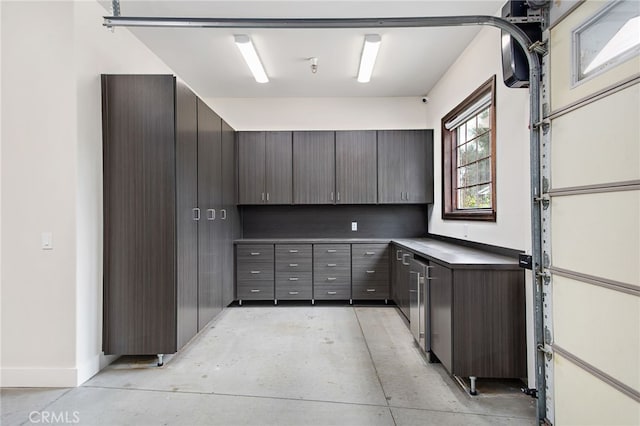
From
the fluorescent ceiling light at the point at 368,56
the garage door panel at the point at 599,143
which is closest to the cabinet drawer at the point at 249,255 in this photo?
the fluorescent ceiling light at the point at 368,56

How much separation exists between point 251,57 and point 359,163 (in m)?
2.04

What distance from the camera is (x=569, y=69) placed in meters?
1.87

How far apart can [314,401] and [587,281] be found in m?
1.78

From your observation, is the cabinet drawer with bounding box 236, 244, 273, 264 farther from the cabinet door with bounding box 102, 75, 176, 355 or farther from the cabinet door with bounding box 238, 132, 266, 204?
the cabinet door with bounding box 102, 75, 176, 355

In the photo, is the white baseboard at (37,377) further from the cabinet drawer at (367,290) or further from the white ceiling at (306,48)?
the cabinet drawer at (367,290)

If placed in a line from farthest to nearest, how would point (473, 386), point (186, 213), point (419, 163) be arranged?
point (419, 163) → point (186, 213) → point (473, 386)

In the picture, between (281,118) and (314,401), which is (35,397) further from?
(281,118)

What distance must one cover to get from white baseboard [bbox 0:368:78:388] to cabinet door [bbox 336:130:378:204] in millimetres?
3644

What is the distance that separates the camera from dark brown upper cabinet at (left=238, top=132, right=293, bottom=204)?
5016 mm

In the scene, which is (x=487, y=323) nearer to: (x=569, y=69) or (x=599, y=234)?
(x=599, y=234)

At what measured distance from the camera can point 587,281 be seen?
1.75 meters

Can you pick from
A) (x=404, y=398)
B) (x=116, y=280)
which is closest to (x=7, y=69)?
(x=116, y=280)

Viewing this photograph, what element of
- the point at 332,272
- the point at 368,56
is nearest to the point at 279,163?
the point at 332,272

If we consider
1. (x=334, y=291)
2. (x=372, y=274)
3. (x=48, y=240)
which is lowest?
(x=334, y=291)
